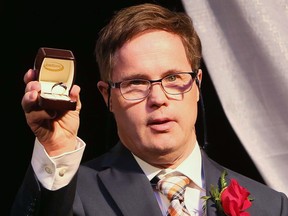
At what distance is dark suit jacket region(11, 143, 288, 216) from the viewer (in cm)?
162

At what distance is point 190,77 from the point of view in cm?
200

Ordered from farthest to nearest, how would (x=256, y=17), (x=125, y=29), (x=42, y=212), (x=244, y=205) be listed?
1. (x=256, y=17)
2. (x=125, y=29)
3. (x=244, y=205)
4. (x=42, y=212)

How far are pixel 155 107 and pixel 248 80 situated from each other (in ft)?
1.70

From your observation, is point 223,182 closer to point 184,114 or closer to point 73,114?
point 184,114

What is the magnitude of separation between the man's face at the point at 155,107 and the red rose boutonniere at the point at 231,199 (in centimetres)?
17

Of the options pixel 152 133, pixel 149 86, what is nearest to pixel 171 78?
pixel 149 86

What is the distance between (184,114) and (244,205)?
324mm

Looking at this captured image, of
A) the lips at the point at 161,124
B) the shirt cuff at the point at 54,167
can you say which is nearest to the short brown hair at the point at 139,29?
the lips at the point at 161,124

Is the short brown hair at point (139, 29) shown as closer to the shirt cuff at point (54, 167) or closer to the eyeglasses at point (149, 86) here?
the eyeglasses at point (149, 86)

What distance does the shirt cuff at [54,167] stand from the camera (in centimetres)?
159

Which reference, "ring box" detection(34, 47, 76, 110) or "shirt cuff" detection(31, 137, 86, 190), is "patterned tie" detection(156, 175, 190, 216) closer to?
"shirt cuff" detection(31, 137, 86, 190)

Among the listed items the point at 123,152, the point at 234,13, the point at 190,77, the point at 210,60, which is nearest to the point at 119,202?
the point at 123,152

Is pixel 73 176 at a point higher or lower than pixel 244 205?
higher

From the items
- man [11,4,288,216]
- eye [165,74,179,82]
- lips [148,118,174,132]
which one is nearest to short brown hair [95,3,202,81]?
man [11,4,288,216]
